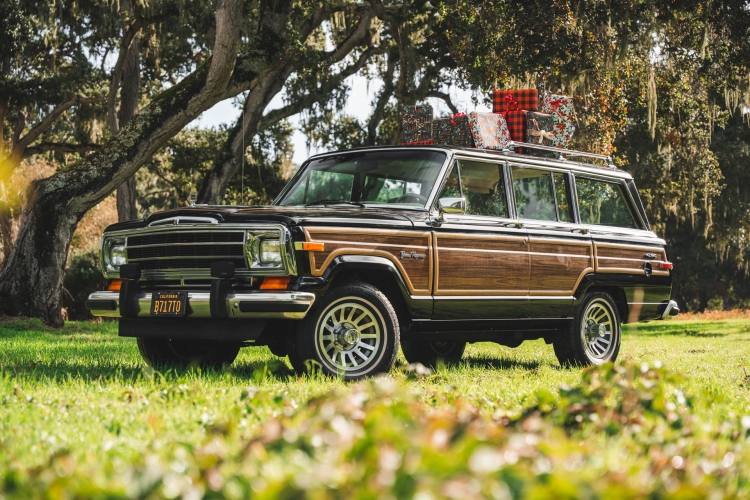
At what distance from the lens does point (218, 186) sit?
1962cm

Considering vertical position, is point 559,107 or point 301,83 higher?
point 301,83

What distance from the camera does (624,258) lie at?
9758mm

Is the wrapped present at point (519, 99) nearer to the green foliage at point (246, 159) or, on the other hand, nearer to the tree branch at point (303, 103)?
the tree branch at point (303, 103)

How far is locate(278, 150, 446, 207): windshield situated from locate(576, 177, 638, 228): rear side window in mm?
2234

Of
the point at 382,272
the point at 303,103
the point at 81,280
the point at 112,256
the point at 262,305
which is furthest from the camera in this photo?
the point at 81,280

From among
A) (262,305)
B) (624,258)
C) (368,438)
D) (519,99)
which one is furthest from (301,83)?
(368,438)

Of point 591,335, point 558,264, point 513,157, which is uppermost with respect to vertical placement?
point 513,157

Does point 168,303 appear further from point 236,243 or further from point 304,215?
point 304,215

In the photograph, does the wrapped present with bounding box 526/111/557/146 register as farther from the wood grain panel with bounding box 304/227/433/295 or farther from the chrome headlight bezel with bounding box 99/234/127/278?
the chrome headlight bezel with bounding box 99/234/127/278

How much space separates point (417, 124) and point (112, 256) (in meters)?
3.49

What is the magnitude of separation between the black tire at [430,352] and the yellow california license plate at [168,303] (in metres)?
3.33

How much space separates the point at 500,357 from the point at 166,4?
1345 cm

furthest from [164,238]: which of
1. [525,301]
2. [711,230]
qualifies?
[711,230]

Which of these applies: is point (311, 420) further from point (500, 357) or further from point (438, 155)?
point (500, 357)
